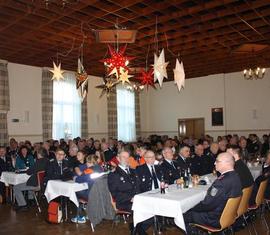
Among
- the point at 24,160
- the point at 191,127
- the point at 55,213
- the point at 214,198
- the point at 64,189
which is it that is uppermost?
the point at 191,127

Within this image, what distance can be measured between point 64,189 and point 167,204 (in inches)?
96.8

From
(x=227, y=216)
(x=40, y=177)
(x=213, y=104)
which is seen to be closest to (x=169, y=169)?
(x=227, y=216)

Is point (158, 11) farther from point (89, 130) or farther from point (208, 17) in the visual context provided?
point (89, 130)

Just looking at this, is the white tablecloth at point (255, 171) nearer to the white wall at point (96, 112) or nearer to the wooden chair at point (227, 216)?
the wooden chair at point (227, 216)

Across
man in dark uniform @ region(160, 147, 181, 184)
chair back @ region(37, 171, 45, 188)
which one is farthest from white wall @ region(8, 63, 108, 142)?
man in dark uniform @ region(160, 147, 181, 184)

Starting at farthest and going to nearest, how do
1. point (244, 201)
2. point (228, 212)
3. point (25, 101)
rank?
point (25, 101) < point (244, 201) < point (228, 212)

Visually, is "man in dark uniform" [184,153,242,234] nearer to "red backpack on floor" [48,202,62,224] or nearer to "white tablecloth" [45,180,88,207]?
"white tablecloth" [45,180,88,207]

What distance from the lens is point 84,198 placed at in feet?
19.6

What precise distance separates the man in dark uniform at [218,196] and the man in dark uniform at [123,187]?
117cm

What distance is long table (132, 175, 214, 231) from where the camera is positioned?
4230mm

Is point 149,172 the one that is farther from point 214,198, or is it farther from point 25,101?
point 25,101

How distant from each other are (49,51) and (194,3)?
560 centimetres

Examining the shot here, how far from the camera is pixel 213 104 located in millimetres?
16438

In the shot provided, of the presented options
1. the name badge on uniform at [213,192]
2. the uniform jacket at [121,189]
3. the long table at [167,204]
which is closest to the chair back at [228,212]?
the name badge on uniform at [213,192]
